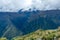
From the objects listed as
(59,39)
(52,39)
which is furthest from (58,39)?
(52,39)

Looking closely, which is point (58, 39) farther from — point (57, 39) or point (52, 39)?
point (52, 39)

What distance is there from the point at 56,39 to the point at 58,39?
1206 millimetres

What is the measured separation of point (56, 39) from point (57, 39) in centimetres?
63

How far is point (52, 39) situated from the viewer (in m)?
148

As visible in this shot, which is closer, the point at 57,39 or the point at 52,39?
the point at 57,39

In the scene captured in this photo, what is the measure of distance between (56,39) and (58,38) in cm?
265

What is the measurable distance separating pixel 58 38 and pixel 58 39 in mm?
2913

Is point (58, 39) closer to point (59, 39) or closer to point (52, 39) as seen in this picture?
point (59, 39)

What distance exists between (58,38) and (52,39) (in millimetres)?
6927

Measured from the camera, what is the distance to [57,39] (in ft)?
455

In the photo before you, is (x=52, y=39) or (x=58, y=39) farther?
(x=52, y=39)

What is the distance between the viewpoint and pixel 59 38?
140 m

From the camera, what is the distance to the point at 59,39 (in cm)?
13812

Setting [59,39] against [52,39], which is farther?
[52,39]
